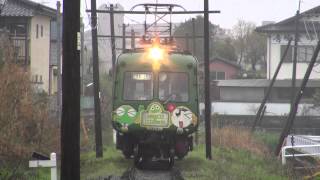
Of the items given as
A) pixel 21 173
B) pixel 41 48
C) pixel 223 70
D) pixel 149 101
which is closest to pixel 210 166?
pixel 149 101

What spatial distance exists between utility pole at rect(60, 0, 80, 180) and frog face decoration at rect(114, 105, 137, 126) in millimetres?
8477

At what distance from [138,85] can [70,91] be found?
900 centimetres

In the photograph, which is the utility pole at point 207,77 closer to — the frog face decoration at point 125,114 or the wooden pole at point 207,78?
the wooden pole at point 207,78

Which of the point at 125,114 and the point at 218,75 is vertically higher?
the point at 218,75

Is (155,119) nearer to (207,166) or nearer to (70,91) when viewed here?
(207,166)

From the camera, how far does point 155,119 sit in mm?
17062

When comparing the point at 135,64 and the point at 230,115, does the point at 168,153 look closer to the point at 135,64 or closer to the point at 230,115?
the point at 135,64

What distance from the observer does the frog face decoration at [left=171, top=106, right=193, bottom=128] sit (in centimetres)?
1709

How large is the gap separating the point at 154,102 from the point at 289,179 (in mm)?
4182

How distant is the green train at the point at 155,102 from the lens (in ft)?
56.1

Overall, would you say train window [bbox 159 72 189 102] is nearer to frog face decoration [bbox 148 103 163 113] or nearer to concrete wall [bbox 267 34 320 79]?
frog face decoration [bbox 148 103 163 113]

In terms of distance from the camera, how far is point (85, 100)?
40.7 metres

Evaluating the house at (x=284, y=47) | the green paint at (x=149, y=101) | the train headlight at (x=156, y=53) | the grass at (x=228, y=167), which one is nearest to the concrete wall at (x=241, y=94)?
the house at (x=284, y=47)

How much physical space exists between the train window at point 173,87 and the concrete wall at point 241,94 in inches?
1472
